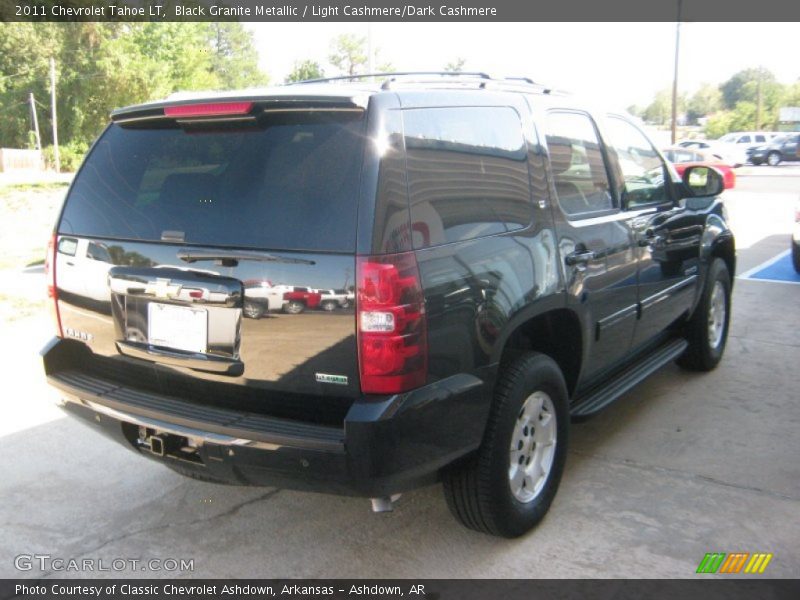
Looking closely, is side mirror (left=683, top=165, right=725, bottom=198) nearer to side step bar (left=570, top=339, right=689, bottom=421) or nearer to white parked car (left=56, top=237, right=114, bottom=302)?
side step bar (left=570, top=339, right=689, bottom=421)

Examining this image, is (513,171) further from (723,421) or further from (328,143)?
(723,421)

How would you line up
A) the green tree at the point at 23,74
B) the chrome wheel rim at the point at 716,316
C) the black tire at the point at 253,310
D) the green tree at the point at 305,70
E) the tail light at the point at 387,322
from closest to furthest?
the tail light at the point at 387,322
the black tire at the point at 253,310
the chrome wheel rim at the point at 716,316
the green tree at the point at 23,74
the green tree at the point at 305,70

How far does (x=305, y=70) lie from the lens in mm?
48594

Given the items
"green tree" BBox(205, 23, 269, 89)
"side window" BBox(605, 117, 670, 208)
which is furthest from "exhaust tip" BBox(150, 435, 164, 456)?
"green tree" BBox(205, 23, 269, 89)

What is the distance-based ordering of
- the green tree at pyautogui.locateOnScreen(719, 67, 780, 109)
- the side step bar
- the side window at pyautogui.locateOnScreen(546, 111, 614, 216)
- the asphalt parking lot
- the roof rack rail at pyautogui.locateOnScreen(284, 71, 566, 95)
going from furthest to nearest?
the green tree at pyautogui.locateOnScreen(719, 67, 780, 109), the side step bar, the side window at pyautogui.locateOnScreen(546, 111, 614, 216), the roof rack rail at pyautogui.locateOnScreen(284, 71, 566, 95), the asphalt parking lot

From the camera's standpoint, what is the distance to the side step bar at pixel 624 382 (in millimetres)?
3914

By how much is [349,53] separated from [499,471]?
49.1 m

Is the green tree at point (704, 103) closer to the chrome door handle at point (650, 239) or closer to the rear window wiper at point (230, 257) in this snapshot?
the chrome door handle at point (650, 239)

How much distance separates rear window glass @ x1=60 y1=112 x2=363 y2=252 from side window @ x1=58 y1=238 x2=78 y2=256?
6cm

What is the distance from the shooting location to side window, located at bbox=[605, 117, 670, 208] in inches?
177

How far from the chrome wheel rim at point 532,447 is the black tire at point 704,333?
242 cm

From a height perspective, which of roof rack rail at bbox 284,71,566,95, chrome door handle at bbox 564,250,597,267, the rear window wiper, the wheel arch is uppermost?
roof rack rail at bbox 284,71,566,95

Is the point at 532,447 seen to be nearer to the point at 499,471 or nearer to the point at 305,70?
the point at 499,471

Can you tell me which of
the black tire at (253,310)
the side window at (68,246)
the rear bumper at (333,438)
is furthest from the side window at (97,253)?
the black tire at (253,310)
